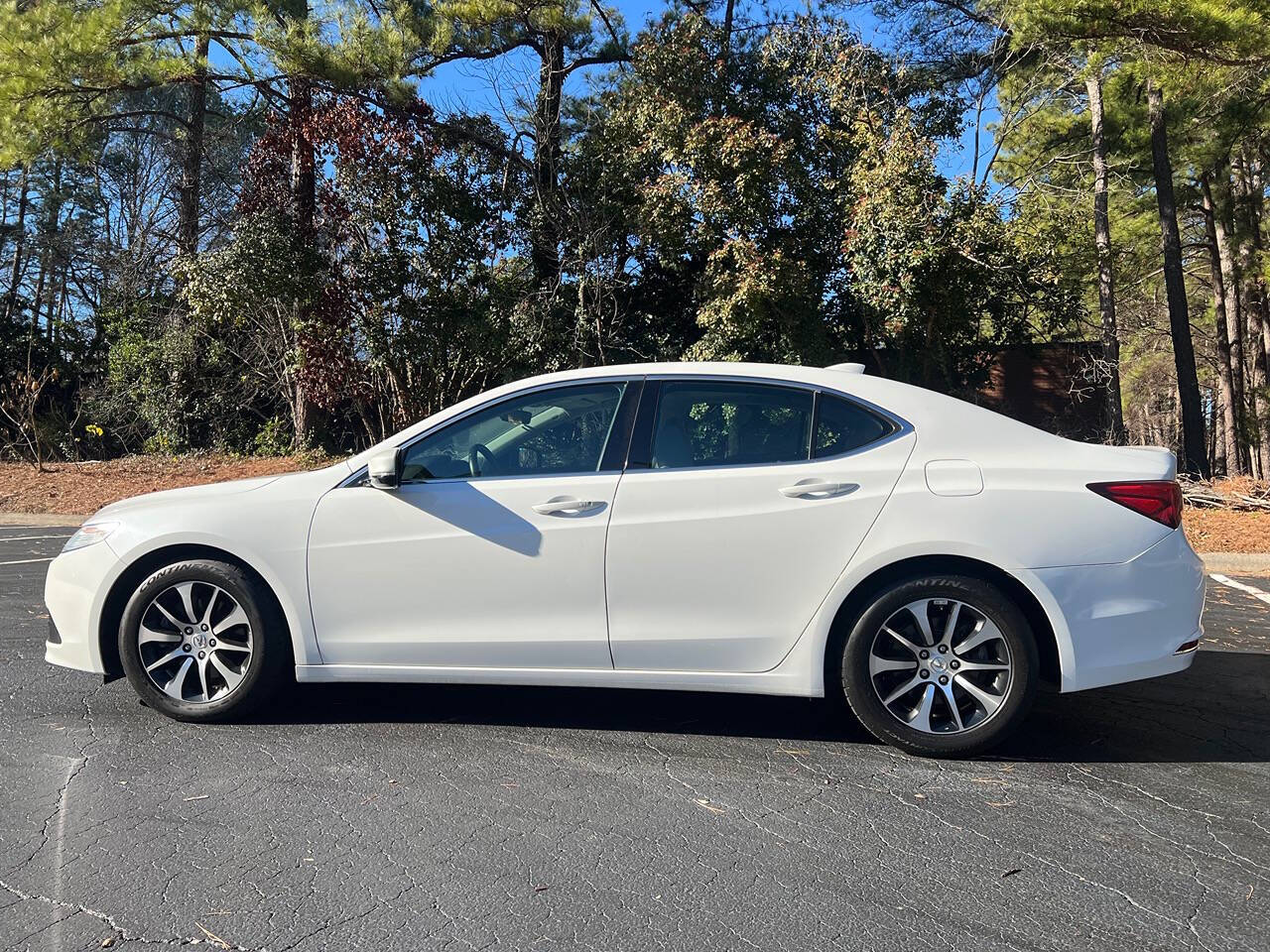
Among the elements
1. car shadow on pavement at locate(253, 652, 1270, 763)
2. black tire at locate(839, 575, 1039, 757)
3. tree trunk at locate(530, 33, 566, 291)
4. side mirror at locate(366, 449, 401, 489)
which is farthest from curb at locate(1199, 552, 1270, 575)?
tree trunk at locate(530, 33, 566, 291)

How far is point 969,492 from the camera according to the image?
163 inches

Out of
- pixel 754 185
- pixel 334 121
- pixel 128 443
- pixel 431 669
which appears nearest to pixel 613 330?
pixel 754 185

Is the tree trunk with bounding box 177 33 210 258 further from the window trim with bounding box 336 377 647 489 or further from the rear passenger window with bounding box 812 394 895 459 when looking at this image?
the rear passenger window with bounding box 812 394 895 459

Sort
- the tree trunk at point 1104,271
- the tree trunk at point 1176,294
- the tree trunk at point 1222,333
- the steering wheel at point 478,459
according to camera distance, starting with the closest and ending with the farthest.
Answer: the steering wheel at point 478,459 → the tree trunk at point 1104,271 → the tree trunk at point 1176,294 → the tree trunk at point 1222,333

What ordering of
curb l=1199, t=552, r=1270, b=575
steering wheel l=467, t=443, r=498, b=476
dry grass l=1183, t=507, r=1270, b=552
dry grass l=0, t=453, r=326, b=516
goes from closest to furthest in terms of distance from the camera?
1. steering wheel l=467, t=443, r=498, b=476
2. curb l=1199, t=552, r=1270, b=575
3. dry grass l=1183, t=507, r=1270, b=552
4. dry grass l=0, t=453, r=326, b=516

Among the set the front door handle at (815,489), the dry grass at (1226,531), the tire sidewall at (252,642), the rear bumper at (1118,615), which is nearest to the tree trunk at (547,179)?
the dry grass at (1226,531)

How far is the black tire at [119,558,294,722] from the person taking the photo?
451cm

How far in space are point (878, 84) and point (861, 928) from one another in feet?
50.2

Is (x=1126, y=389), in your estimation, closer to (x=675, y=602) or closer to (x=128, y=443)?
(x=128, y=443)

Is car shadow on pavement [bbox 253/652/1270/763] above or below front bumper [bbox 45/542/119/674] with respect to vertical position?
below

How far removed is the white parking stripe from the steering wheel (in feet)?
21.2

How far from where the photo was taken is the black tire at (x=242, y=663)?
451cm

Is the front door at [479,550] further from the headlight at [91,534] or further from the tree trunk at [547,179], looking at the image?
the tree trunk at [547,179]

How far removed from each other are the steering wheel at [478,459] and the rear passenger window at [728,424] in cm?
72
